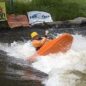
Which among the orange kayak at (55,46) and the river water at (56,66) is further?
the orange kayak at (55,46)

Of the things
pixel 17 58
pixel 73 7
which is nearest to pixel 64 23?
pixel 73 7

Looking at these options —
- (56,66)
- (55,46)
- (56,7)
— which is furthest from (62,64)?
(56,7)

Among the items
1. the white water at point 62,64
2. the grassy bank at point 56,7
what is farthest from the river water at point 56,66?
the grassy bank at point 56,7

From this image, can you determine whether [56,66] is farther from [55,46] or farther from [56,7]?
[56,7]

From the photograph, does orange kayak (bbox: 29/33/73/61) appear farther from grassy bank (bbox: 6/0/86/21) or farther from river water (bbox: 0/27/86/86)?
grassy bank (bbox: 6/0/86/21)

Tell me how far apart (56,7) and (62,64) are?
11.6 m

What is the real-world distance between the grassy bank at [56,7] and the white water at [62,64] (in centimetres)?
686

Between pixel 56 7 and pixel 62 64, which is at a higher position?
pixel 62 64

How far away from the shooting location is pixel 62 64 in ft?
40.8

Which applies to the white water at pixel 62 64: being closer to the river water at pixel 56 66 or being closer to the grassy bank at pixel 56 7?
the river water at pixel 56 66

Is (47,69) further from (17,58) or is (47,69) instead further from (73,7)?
(73,7)

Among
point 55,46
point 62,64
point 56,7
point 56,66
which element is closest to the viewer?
point 56,66

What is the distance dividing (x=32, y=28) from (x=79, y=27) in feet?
8.90

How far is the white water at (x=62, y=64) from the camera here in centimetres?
1082
